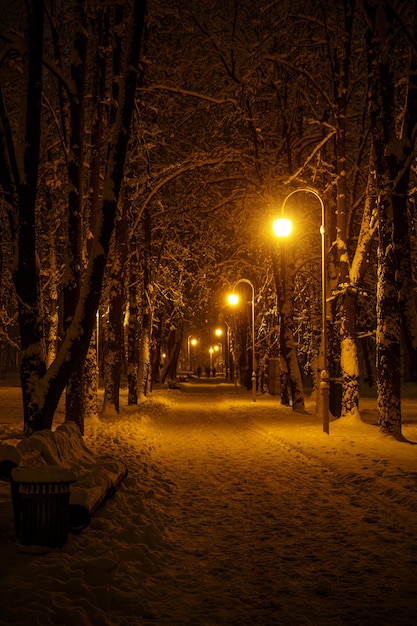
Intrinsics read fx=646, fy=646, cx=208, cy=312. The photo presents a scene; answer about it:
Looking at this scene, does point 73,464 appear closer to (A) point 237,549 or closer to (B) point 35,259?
(A) point 237,549

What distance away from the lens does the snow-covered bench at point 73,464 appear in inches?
270

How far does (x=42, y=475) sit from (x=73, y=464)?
2.45 metres

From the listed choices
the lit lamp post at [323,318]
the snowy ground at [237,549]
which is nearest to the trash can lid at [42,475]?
the snowy ground at [237,549]

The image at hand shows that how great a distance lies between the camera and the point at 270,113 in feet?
84.3

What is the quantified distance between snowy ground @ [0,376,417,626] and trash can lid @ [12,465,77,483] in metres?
0.67

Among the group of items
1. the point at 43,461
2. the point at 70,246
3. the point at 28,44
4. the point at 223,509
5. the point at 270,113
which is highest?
the point at 270,113

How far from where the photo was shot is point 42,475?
623cm

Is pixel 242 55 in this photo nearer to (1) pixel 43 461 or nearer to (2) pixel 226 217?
(2) pixel 226 217

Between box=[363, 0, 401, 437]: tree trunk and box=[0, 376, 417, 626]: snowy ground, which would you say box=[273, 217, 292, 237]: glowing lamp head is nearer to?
box=[363, 0, 401, 437]: tree trunk

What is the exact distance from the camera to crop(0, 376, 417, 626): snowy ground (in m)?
5.10

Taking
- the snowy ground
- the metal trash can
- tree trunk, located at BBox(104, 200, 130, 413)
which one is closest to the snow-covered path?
the snowy ground

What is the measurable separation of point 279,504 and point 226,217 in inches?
869

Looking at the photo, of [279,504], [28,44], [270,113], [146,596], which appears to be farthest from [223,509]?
[270,113]

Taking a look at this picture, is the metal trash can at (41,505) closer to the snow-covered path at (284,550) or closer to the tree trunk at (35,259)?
the snow-covered path at (284,550)
